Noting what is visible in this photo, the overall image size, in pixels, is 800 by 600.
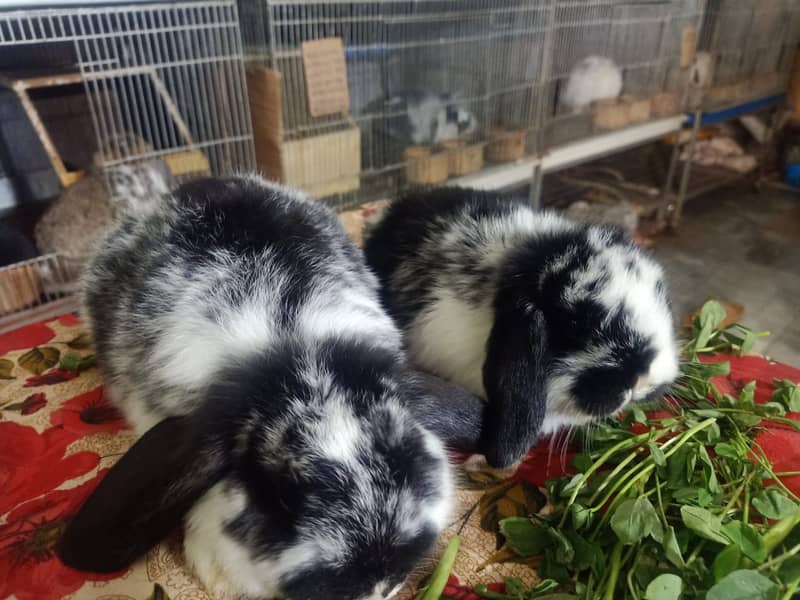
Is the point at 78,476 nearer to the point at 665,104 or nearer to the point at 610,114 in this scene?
the point at 610,114

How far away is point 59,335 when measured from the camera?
1361mm

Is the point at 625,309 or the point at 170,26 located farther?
the point at 170,26

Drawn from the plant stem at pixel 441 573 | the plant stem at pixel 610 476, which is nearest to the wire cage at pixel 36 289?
the plant stem at pixel 441 573

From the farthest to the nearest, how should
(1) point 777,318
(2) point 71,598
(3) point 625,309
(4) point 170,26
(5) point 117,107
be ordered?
(1) point 777,318 → (5) point 117,107 → (4) point 170,26 → (3) point 625,309 → (2) point 71,598

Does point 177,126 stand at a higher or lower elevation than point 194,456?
higher

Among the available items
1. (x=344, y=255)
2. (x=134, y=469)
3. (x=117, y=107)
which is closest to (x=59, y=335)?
(x=117, y=107)

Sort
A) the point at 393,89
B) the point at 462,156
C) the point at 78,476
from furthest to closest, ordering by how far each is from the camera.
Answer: the point at 462,156
the point at 393,89
the point at 78,476

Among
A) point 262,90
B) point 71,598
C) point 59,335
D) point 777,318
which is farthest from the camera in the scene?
point 777,318

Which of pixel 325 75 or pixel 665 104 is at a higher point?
pixel 325 75

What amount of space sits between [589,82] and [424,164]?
0.94 m

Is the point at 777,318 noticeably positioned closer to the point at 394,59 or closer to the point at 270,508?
the point at 394,59

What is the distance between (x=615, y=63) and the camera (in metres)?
2.68

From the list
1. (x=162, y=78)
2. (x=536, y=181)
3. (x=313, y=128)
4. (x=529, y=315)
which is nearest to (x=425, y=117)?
(x=313, y=128)

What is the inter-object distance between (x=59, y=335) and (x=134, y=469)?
0.90m
